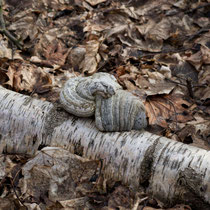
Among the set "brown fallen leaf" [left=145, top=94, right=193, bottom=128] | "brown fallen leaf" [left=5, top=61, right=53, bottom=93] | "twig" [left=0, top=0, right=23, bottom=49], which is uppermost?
"twig" [left=0, top=0, right=23, bottom=49]

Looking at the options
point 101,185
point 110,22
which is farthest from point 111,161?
point 110,22

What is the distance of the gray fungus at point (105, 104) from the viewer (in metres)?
3.51

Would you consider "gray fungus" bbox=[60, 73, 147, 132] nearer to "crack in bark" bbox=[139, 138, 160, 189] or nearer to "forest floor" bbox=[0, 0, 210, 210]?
"crack in bark" bbox=[139, 138, 160, 189]

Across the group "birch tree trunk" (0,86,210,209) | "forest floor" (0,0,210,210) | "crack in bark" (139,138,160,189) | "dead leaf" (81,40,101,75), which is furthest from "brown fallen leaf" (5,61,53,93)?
"crack in bark" (139,138,160,189)

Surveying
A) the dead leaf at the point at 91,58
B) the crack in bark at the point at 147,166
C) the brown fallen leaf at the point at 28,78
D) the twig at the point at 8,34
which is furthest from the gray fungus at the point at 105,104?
the twig at the point at 8,34

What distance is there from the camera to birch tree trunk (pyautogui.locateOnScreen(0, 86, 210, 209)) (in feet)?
10.6

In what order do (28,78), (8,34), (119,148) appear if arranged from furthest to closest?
(8,34) → (28,78) → (119,148)

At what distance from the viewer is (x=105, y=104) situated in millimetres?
3535

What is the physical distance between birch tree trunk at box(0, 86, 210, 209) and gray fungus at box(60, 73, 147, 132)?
0.14 metres

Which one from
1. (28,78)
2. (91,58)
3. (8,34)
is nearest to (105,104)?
(28,78)

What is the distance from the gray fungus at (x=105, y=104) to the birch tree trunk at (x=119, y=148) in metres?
0.14

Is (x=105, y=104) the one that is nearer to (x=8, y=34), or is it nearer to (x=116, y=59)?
(x=116, y=59)

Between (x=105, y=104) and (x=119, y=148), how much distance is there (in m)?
0.57

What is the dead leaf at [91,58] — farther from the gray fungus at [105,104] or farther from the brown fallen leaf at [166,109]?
the gray fungus at [105,104]
